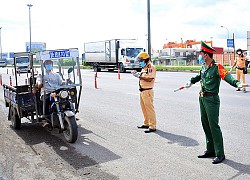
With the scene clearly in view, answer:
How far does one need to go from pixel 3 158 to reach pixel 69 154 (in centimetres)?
114

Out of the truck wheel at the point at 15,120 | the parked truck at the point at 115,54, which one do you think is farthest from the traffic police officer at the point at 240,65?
the parked truck at the point at 115,54

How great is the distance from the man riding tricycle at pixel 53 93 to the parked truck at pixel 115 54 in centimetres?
2290

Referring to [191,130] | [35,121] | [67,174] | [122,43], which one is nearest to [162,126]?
[191,130]

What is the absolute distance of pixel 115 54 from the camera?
33781mm

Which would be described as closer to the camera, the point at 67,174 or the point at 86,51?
the point at 67,174

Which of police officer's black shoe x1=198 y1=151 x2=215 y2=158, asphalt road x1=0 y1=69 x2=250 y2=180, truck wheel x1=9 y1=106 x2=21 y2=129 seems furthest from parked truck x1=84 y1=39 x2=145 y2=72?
police officer's black shoe x1=198 y1=151 x2=215 y2=158

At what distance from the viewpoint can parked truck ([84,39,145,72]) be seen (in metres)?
32.5

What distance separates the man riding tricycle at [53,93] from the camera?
22.4 ft

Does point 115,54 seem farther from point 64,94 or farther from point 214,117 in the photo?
point 214,117

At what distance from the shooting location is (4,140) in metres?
7.07

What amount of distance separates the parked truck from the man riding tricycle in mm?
22899

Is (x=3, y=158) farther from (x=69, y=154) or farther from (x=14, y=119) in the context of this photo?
(x=14, y=119)

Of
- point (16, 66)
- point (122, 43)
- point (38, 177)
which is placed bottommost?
point (38, 177)

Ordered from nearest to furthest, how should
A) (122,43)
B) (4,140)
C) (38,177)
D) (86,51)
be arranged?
(38,177) → (4,140) → (122,43) → (86,51)
